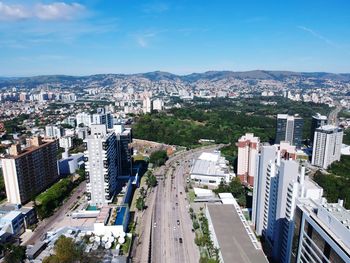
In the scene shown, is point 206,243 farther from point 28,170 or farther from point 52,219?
point 28,170

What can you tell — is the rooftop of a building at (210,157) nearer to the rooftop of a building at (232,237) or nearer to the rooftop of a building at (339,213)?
the rooftop of a building at (232,237)

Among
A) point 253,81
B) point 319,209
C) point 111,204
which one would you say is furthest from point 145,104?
point 253,81

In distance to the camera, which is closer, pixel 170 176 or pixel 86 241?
pixel 86 241

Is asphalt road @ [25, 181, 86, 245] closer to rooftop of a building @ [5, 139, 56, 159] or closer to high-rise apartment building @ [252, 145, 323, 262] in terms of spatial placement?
rooftop of a building @ [5, 139, 56, 159]

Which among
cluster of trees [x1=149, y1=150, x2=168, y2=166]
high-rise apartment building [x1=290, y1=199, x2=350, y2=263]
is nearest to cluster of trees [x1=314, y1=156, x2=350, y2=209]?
high-rise apartment building [x1=290, y1=199, x2=350, y2=263]

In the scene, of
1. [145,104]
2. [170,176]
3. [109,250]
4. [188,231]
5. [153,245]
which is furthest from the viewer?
[145,104]

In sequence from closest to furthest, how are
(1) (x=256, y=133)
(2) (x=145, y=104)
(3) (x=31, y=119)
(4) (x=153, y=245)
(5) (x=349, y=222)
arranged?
(5) (x=349, y=222), (4) (x=153, y=245), (1) (x=256, y=133), (3) (x=31, y=119), (2) (x=145, y=104)

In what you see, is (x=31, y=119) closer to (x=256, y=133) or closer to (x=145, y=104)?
(x=145, y=104)
